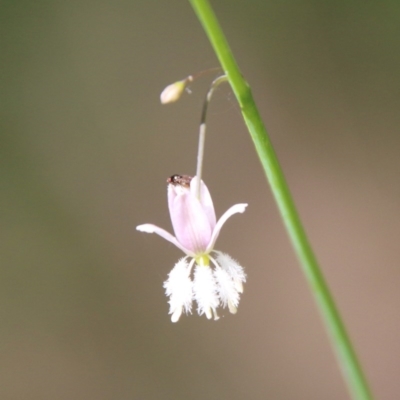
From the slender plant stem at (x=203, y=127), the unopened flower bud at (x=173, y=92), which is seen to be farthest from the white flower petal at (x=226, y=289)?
the unopened flower bud at (x=173, y=92)

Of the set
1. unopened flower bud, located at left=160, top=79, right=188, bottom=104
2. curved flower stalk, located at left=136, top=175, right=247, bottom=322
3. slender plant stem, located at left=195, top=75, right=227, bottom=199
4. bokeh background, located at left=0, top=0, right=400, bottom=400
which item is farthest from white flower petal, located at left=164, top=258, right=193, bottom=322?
bokeh background, located at left=0, top=0, right=400, bottom=400

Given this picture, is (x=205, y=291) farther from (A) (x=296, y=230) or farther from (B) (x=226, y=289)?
(A) (x=296, y=230)

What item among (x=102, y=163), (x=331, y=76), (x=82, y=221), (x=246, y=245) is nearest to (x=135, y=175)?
(x=102, y=163)

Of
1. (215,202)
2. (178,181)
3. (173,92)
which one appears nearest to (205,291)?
(178,181)

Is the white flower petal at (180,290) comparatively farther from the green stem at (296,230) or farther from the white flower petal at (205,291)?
the green stem at (296,230)

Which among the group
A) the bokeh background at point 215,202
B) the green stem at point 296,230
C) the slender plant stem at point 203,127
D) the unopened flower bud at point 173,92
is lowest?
the green stem at point 296,230

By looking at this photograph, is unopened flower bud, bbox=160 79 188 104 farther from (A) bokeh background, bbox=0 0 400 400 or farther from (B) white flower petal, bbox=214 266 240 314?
(A) bokeh background, bbox=0 0 400 400
